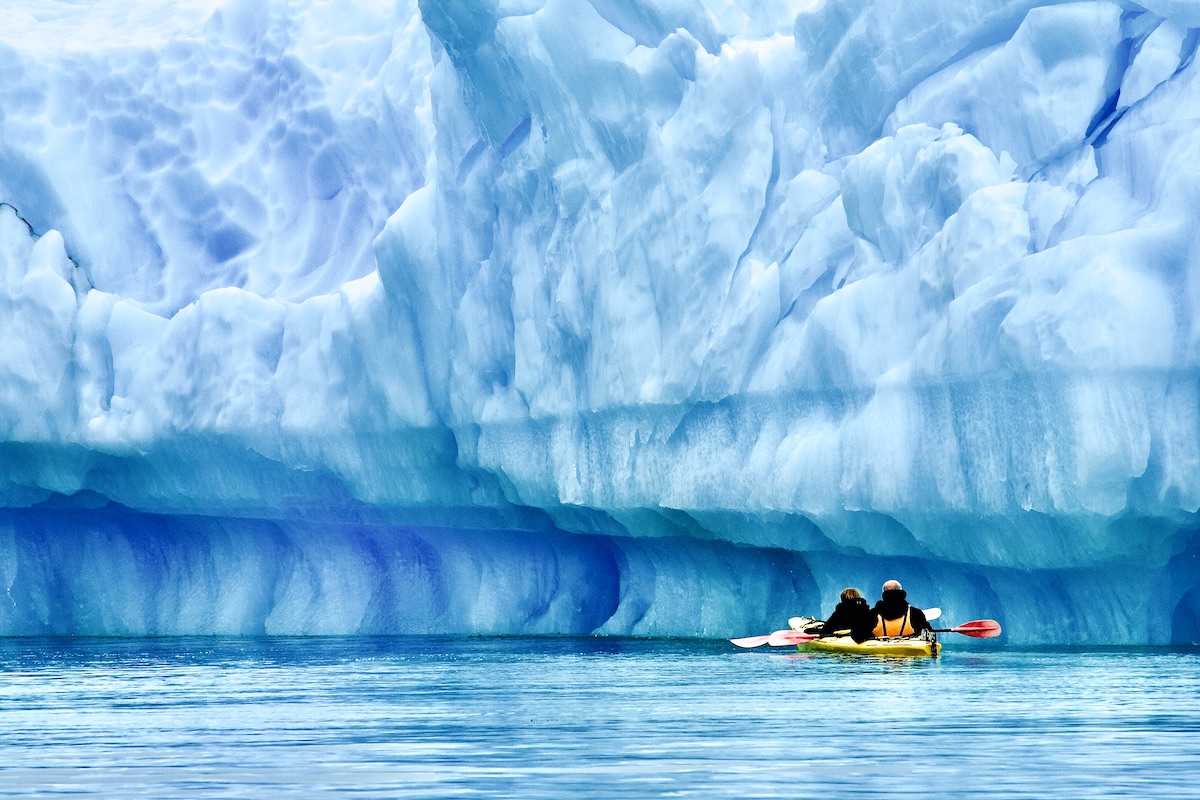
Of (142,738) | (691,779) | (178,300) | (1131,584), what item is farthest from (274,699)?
(178,300)

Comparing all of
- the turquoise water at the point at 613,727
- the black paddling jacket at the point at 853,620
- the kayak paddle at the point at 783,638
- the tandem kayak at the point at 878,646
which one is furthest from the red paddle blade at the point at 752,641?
the turquoise water at the point at 613,727

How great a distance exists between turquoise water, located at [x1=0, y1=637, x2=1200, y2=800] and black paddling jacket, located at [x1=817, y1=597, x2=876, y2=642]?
55 cm

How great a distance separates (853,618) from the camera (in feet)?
48.5

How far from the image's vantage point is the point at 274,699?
34.4ft

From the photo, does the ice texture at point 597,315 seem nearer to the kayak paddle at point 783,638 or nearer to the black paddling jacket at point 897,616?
the black paddling jacket at point 897,616

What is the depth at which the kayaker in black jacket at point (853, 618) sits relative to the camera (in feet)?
48.0

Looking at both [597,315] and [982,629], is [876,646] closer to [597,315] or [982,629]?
[982,629]

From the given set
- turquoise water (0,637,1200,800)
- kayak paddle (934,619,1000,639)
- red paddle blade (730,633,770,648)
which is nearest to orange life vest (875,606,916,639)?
kayak paddle (934,619,1000,639)

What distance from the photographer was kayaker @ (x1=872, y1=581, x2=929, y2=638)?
14391mm

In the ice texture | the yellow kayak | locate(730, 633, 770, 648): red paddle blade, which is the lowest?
the yellow kayak

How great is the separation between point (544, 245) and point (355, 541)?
5.04 m

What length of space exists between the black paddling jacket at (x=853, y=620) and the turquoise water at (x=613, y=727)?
0.55 metres

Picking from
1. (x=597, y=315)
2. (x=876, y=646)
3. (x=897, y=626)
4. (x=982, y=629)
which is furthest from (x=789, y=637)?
(x=597, y=315)

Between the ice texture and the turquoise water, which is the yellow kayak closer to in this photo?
the turquoise water
